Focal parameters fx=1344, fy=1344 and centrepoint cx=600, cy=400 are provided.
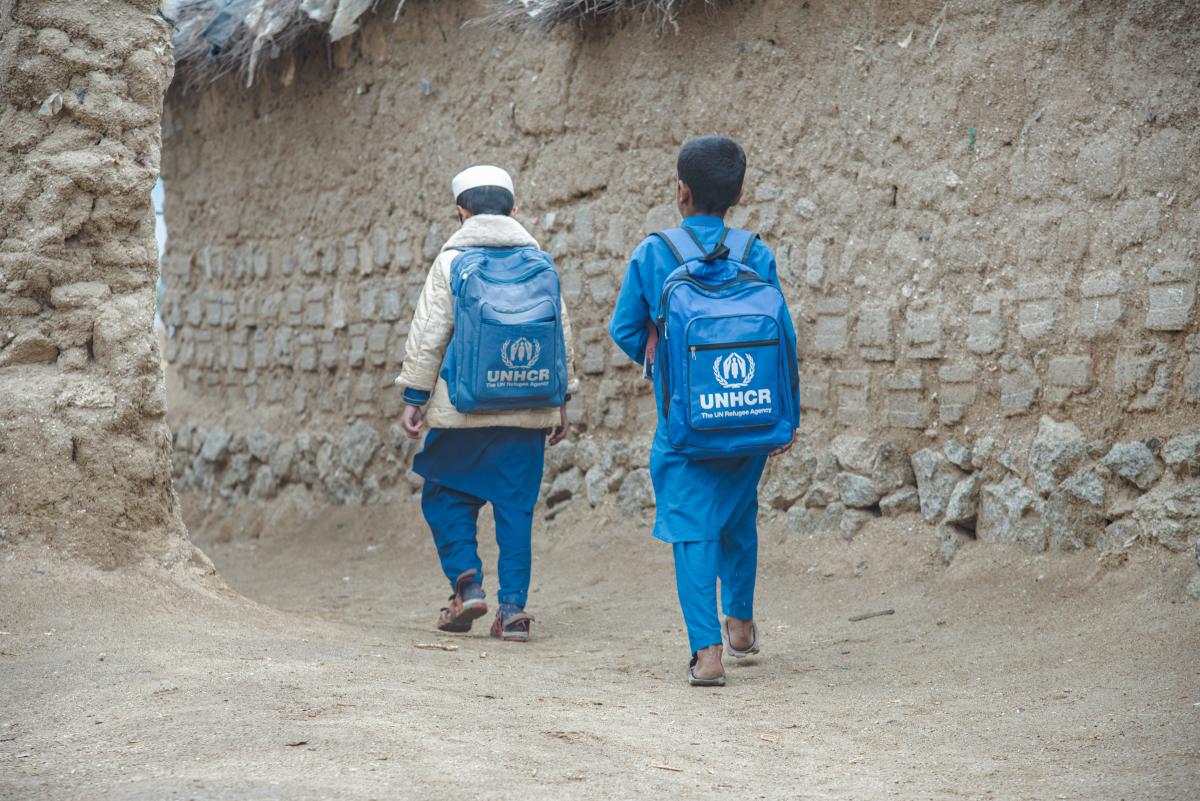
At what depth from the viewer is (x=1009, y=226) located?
16.5ft

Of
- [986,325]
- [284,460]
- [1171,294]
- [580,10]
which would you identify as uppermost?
[580,10]

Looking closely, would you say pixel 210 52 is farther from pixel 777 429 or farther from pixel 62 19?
pixel 777 429

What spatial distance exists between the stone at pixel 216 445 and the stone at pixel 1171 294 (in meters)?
5.73

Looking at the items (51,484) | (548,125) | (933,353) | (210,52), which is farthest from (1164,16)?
(210,52)

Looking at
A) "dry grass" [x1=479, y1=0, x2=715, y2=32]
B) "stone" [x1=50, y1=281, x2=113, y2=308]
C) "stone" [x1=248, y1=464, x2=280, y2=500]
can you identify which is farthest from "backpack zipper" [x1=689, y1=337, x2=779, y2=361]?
"stone" [x1=248, y1=464, x2=280, y2=500]

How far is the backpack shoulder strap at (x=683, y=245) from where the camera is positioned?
3.80m

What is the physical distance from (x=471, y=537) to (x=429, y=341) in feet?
2.43

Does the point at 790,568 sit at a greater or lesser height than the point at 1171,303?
lesser

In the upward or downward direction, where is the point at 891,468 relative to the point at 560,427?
downward

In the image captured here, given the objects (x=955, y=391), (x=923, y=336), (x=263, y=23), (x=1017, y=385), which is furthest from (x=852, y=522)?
(x=263, y=23)

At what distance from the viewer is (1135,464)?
4.56m

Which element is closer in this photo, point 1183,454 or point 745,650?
point 745,650

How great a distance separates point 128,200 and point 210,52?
12.3 feet

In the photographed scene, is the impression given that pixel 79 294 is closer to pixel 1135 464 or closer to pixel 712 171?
pixel 712 171
